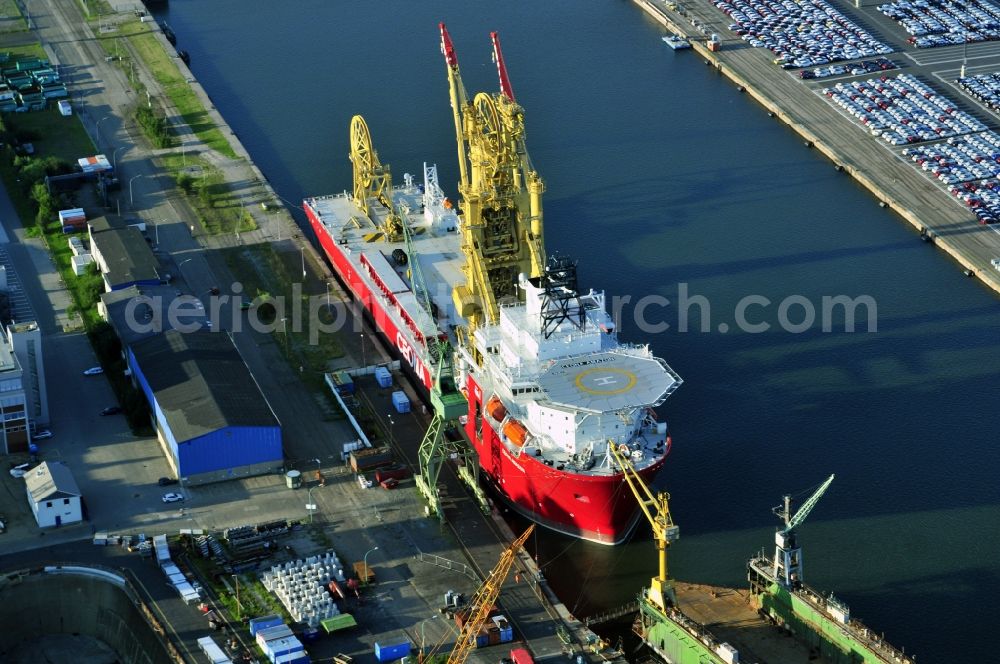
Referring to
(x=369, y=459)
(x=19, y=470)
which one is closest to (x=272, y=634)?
(x=369, y=459)

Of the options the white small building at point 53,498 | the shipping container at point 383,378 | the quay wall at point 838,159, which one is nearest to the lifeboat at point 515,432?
the shipping container at point 383,378

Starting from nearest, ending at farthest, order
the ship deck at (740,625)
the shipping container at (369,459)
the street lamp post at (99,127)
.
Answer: the ship deck at (740,625) → the shipping container at (369,459) → the street lamp post at (99,127)

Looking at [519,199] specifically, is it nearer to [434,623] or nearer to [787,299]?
[787,299]

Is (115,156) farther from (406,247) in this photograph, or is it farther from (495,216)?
(495,216)

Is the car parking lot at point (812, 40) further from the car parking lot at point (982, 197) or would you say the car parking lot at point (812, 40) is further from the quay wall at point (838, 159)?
the car parking lot at point (982, 197)

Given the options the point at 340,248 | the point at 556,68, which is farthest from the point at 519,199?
the point at 556,68

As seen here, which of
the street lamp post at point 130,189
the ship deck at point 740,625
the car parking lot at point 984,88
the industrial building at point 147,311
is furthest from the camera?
the car parking lot at point 984,88
